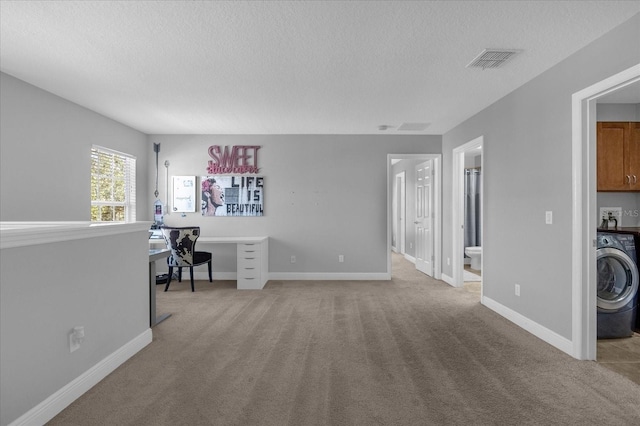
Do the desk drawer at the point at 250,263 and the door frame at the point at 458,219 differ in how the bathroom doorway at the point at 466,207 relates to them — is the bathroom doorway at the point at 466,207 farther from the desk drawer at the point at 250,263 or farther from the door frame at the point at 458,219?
the desk drawer at the point at 250,263

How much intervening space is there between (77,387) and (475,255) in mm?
6103

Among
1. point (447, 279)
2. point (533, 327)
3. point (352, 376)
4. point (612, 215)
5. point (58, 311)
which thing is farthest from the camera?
point (447, 279)

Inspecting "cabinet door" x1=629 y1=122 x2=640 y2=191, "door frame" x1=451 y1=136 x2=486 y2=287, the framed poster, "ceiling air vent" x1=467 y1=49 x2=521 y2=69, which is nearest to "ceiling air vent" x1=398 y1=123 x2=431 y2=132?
"door frame" x1=451 y1=136 x2=486 y2=287

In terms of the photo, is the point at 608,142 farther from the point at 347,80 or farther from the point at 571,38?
the point at 347,80

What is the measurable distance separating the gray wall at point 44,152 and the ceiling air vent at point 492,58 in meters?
4.25

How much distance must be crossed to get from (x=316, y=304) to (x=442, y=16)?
10.5 ft

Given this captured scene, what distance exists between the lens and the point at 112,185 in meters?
4.87

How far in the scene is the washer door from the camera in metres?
2.92

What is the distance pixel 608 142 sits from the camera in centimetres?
339

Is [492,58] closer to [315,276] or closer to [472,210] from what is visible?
[315,276]

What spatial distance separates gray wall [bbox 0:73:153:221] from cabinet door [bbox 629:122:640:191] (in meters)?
6.08

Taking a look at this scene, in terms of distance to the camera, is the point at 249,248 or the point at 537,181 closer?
the point at 537,181

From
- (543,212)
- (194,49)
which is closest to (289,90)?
(194,49)

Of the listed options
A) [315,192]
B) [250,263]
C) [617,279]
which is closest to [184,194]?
[250,263]
